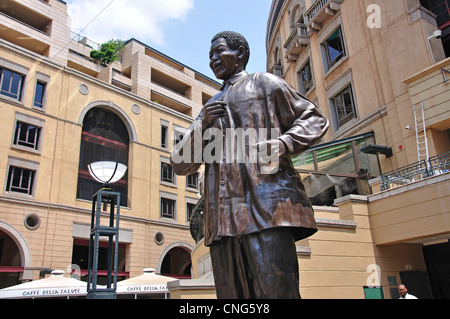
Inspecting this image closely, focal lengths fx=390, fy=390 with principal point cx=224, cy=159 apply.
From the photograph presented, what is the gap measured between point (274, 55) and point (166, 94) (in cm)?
1198

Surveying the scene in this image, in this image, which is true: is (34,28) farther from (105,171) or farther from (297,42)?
(105,171)

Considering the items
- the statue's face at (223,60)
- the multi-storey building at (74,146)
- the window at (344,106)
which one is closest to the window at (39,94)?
the multi-storey building at (74,146)

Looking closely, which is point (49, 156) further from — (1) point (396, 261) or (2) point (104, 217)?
(1) point (396, 261)

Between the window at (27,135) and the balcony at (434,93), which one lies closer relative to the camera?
the balcony at (434,93)

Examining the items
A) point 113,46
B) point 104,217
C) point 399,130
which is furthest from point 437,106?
point 113,46

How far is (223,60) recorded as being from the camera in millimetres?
2906

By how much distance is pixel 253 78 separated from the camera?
278 cm

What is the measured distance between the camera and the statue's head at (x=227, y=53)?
9.53ft

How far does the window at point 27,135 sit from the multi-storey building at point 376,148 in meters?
16.9

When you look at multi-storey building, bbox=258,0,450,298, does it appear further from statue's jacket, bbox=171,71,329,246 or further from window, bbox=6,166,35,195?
window, bbox=6,166,35,195

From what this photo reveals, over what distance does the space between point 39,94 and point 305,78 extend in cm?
1754

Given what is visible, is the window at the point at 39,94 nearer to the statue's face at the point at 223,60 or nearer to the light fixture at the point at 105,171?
the light fixture at the point at 105,171
